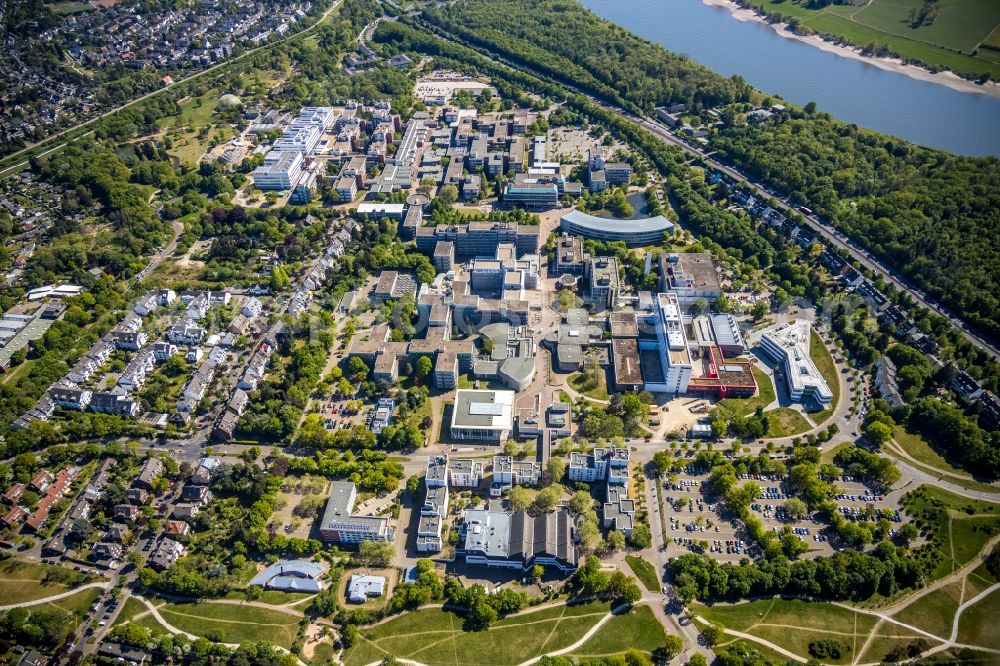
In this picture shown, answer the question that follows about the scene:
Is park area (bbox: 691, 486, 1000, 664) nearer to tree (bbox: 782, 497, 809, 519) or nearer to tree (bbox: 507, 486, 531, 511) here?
tree (bbox: 782, 497, 809, 519)

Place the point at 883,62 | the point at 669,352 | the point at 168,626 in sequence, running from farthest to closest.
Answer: the point at 883,62
the point at 669,352
the point at 168,626

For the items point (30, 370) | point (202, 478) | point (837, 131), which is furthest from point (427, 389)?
point (837, 131)

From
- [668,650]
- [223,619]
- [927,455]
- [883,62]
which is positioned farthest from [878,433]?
[883,62]

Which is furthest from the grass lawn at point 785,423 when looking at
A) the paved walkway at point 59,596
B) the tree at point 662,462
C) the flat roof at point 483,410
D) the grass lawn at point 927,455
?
the paved walkway at point 59,596

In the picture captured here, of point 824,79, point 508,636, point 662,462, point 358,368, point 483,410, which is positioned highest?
point 824,79

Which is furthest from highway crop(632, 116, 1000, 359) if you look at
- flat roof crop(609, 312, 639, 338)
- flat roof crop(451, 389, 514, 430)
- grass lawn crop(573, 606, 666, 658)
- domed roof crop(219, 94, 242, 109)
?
domed roof crop(219, 94, 242, 109)

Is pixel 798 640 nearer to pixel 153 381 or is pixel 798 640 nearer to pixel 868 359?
pixel 868 359

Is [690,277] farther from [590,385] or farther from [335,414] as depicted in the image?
[335,414]
